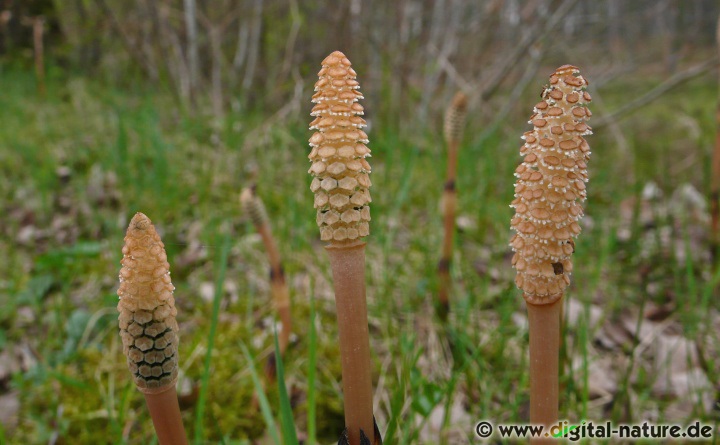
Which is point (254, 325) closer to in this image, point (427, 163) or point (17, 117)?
point (427, 163)

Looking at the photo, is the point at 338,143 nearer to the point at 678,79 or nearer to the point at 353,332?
the point at 353,332

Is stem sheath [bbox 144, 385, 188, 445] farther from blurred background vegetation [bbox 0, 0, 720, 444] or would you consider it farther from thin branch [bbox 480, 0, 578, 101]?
thin branch [bbox 480, 0, 578, 101]

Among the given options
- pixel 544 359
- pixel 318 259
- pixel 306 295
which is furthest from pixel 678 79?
pixel 544 359

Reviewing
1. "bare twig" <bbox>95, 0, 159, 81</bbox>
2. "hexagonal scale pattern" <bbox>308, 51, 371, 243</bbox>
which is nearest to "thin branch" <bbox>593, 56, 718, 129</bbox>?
"hexagonal scale pattern" <bbox>308, 51, 371, 243</bbox>

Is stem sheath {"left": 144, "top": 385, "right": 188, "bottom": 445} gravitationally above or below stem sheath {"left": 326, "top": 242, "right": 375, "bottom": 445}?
below

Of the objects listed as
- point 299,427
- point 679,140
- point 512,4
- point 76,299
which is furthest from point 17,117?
point 679,140

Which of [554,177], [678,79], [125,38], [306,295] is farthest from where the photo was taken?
[125,38]
